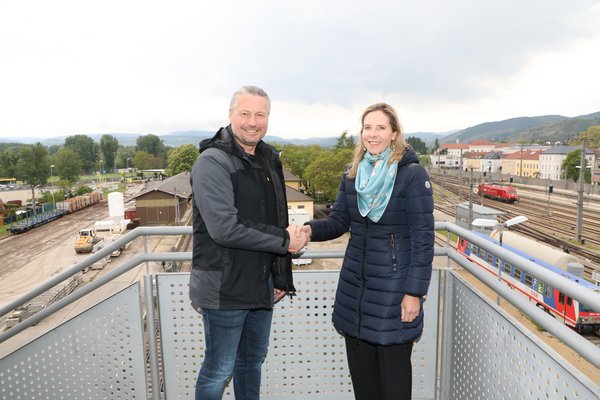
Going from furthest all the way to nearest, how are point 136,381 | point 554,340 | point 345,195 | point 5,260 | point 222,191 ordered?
point 5,260 → point 136,381 → point 345,195 → point 222,191 → point 554,340

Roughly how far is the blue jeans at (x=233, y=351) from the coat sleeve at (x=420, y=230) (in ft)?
2.61

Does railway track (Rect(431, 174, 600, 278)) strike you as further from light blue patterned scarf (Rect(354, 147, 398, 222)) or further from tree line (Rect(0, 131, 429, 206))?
light blue patterned scarf (Rect(354, 147, 398, 222))

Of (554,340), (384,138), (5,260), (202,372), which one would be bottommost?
(5,260)

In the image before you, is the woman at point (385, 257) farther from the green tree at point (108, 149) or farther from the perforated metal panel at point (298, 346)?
the green tree at point (108, 149)

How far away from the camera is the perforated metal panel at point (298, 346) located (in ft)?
8.17

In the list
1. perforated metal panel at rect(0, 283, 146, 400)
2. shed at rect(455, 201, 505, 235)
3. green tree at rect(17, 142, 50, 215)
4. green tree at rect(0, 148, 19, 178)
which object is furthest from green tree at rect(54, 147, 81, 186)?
perforated metal panel at rect(0, 283, 146, 400)

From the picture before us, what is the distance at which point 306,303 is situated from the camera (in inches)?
101

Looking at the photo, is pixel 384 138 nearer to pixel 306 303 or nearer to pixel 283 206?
pixel 283 206

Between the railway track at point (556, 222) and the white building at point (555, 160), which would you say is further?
the white building at point (555, 160)

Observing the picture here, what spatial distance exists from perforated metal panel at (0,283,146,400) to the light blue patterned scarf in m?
1.51

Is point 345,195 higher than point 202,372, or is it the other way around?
point 345,195

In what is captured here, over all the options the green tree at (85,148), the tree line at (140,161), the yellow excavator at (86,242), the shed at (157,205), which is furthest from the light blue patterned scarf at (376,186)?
the green tree at (85,148)

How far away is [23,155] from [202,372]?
61.4 m

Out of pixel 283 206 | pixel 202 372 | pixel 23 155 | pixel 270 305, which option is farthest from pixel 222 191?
pixel 23 155
